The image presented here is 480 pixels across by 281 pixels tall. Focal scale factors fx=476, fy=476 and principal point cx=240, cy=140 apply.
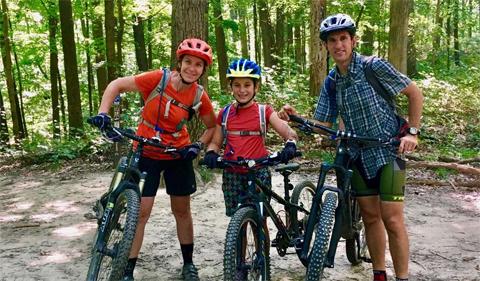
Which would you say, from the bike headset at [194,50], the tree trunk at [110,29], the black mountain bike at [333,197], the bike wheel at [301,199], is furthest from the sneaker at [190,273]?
the tree trunk at [110,29]

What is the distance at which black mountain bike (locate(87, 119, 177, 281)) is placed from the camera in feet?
11.4

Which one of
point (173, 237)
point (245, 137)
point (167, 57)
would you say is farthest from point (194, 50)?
point (167, 57)

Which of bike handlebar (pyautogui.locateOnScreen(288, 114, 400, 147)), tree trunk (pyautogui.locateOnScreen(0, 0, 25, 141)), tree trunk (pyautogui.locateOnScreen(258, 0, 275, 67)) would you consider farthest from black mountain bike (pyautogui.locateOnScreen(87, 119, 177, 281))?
tree trunk (pyautogui.locateOnScreen(258, 0, 275, 67))

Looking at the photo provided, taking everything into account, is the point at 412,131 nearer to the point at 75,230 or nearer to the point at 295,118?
the point at 295,118

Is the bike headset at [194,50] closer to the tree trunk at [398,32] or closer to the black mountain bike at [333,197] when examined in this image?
the black mountain bike at [333,197]

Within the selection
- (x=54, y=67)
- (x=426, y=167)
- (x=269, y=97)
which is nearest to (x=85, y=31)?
(x=54, y=67)

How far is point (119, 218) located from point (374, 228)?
2.16 m

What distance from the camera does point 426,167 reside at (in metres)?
9.20

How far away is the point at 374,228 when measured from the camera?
13.5 ft

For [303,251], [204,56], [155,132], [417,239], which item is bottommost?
[417,239]

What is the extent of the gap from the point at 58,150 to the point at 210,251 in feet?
29.1

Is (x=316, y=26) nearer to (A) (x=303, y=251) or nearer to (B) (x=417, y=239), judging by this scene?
(B) (x=417, y=239)

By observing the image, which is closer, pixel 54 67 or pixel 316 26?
pixel 316 26

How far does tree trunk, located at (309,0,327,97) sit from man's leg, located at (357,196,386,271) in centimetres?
774
